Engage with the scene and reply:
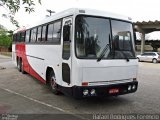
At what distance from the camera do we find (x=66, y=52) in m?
7.55

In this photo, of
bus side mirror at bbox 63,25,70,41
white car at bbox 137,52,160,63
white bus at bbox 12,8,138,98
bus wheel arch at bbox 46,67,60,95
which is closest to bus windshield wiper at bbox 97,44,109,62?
white bus at bbox 12,8,138,98

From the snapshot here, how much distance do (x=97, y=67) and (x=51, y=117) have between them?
6.14 feet

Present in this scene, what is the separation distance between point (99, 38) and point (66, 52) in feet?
3.64

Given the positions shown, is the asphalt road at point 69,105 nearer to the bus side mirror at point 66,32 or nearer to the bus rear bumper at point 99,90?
the bus rear bumper at point 99,90

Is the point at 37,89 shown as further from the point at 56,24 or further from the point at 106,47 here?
the point at 106,47

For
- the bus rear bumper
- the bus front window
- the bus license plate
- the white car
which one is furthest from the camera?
the white car

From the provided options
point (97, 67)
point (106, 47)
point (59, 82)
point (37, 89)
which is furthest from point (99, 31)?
point (37, 89)

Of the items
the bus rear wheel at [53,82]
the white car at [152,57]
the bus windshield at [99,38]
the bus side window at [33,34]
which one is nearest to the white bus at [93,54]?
the bus windshield at [99,38]

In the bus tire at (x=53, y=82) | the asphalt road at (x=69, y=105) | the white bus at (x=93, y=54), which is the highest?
the white bus at (x=93, y=54)

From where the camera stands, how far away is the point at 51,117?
645 centimetres

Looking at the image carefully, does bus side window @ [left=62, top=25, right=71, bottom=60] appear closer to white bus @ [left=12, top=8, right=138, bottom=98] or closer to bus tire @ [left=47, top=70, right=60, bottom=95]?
white bus @ [left=12, top=8, right=138, bottom=98]

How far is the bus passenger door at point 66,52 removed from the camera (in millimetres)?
7268

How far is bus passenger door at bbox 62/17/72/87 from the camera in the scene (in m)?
7.27

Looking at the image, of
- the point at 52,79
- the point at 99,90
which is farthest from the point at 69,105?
the point at 52,79
